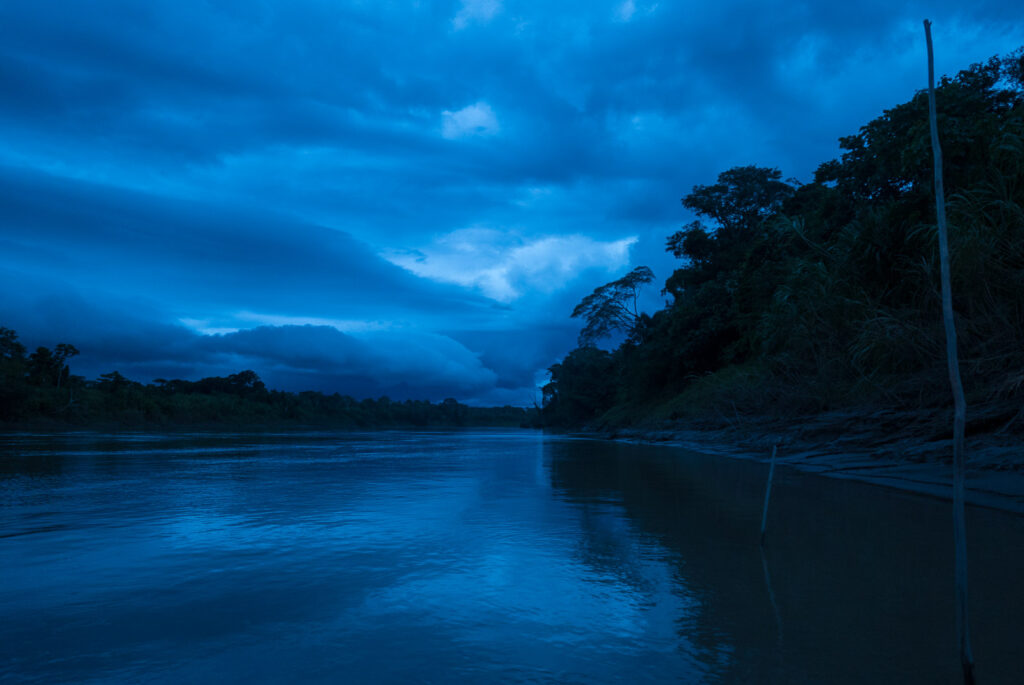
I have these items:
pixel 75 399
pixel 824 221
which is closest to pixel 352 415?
pixel 75 399

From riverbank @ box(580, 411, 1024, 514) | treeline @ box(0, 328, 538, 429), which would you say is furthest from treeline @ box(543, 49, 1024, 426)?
treeline @ box(0, 328, 538, 429)

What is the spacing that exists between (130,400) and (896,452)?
217 ft

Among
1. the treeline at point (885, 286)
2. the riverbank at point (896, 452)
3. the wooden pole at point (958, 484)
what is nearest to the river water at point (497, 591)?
the wooden pole at point (958, 484)

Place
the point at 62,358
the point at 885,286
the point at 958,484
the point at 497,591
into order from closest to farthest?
the point at 958,484 < the point at 497,591 < the point at 885,286 < the point at 62,358

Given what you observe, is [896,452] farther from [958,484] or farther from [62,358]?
[62,358]

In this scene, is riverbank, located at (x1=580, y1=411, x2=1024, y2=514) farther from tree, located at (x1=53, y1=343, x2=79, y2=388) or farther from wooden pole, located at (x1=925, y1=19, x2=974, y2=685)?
tree, located at (x1=53, y1=343, x2=79, y2=388)

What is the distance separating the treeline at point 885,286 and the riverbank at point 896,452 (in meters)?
0.60

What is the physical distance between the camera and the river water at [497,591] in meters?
→ 2.68

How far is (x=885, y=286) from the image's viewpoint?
1444 centimetres

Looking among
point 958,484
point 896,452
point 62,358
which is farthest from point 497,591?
point 62,358

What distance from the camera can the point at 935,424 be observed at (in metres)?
9.88

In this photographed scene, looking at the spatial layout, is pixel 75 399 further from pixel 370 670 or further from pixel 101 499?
pixel 370 670

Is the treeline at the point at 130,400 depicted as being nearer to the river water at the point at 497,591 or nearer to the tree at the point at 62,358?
the tree at the point at 62,358

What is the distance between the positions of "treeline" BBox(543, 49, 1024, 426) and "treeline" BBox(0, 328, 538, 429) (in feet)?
159
